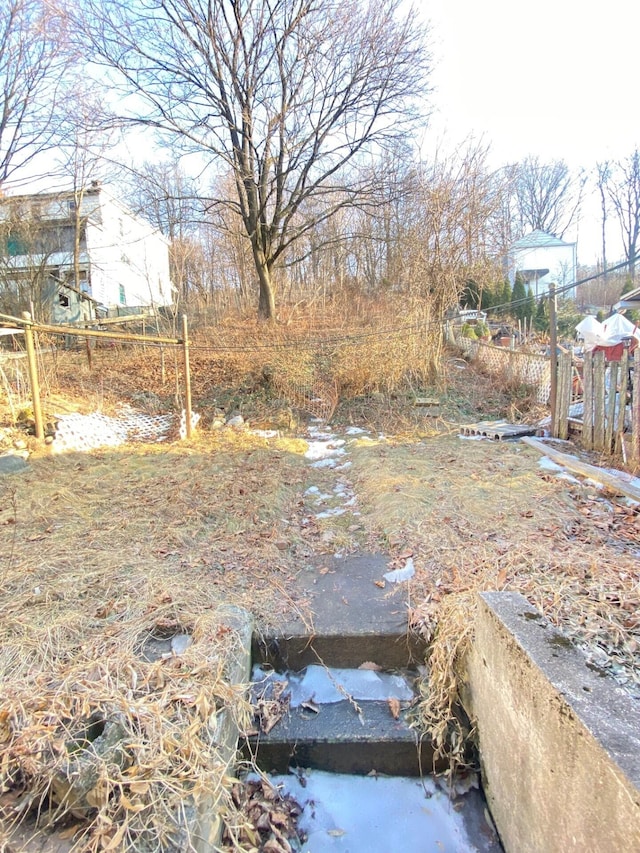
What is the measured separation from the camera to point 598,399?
18.3 feet

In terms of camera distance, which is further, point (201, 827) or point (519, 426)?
point (519, 426)

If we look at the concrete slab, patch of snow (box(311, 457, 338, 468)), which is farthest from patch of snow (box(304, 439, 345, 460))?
the concrete slab

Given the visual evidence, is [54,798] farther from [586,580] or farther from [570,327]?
[570,327]

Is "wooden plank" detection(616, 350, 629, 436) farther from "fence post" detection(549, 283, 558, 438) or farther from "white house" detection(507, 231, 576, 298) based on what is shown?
"white house" detection(507, 231, 576, 298)

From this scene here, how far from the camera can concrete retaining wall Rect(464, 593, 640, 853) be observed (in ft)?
3.54

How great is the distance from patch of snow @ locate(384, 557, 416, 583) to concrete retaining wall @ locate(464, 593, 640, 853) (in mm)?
889

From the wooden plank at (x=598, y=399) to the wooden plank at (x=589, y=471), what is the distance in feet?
1.46

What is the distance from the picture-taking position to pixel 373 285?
15.0m

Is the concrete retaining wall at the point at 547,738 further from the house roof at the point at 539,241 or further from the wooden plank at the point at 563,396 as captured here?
the house roof at the point at 539,241

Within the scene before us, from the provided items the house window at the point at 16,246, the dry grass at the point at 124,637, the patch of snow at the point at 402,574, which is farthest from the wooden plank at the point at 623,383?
the house window at the point at 16,246

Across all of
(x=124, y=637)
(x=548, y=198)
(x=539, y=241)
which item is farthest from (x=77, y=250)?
(x=548, y=198)

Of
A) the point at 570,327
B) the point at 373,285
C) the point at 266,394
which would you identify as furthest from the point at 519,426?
the point at 570,327

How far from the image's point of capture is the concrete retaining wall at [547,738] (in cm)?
108

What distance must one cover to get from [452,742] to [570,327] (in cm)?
1904
